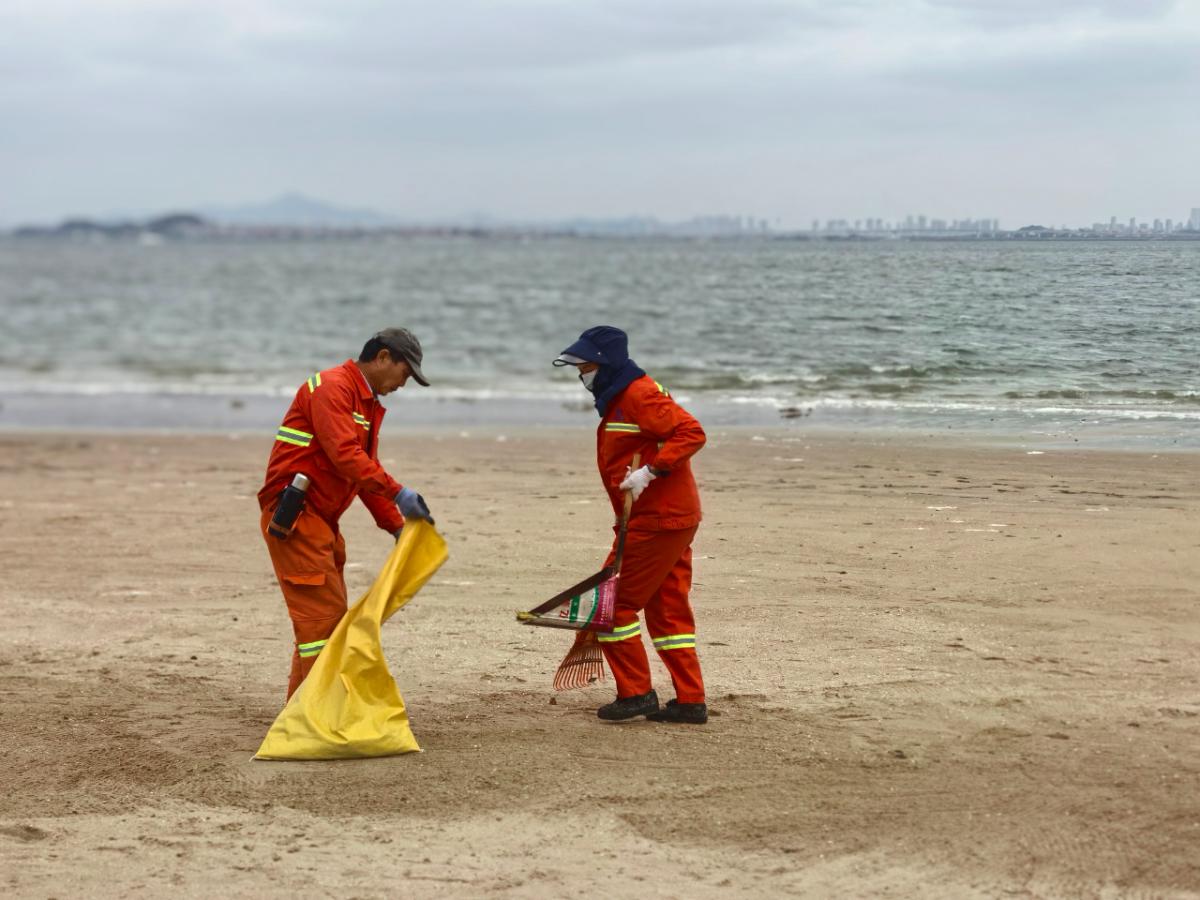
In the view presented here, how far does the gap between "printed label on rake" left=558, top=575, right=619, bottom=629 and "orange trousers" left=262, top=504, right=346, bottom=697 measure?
38.7 inches

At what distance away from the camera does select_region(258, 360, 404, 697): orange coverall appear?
5973mm

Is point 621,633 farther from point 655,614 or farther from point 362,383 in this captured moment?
point 362,383

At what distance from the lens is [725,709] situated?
6.66 m

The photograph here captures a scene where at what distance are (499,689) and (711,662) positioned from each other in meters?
1.07

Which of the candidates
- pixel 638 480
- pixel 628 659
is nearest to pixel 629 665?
pixel 628 659

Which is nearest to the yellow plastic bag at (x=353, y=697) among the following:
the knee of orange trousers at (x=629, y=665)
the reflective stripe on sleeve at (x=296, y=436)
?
the reflective stripe on sleeve at (x=296, y=436)

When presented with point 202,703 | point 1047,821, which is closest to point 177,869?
point 202,703

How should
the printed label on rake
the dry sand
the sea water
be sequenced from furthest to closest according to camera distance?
the sea water, the printed label on rake, the dry sand

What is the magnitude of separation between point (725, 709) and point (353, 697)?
1689 millimetres

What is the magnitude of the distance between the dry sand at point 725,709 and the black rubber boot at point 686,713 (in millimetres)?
85

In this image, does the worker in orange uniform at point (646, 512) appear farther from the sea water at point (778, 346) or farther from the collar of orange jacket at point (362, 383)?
the sea water at point (778, 346)

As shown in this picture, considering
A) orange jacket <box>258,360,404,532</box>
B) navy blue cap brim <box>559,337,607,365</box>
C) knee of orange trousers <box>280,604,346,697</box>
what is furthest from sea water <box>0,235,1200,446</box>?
knee of orange trousers <box>280,604,346,697</box>

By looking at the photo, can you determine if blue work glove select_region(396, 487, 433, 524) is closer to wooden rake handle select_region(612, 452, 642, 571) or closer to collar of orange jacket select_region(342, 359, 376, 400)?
collar of orange jacket select_region(342, 359, 376, 400)

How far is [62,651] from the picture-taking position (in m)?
7.99
